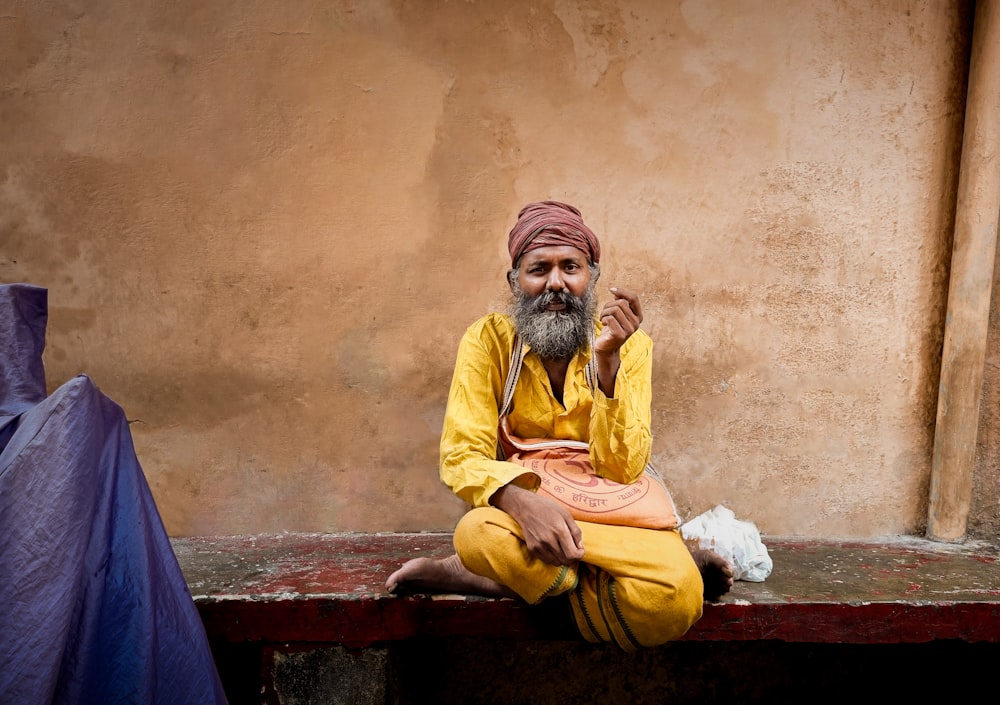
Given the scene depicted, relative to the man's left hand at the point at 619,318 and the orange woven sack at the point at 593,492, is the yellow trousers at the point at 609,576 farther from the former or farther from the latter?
the man's left hand at the point at 619,318

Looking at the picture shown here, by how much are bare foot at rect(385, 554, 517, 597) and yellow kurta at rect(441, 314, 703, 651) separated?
20 centimetres

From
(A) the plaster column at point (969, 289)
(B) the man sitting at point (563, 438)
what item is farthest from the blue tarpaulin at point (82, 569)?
(A) the plaster column at point (969, 289)

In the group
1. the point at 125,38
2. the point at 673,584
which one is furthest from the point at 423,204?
the point at 673,584

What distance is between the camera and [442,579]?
6.69ft

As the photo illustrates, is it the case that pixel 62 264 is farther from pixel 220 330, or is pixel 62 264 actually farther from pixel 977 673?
pixel 977 673

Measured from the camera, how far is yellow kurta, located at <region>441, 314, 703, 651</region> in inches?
68.5

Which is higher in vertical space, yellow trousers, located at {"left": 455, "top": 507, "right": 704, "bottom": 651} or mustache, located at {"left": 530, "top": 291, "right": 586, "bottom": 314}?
mustache, located at {"left": 530, "top": 291, "right": 586, "bottom": 314}

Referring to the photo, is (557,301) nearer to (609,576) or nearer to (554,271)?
(554,271)

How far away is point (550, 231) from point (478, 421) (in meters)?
0.61

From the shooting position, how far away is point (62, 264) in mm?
2855

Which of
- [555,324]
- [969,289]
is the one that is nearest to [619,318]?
[555,324]

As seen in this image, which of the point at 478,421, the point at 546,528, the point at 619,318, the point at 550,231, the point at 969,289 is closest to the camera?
the point at 546,528

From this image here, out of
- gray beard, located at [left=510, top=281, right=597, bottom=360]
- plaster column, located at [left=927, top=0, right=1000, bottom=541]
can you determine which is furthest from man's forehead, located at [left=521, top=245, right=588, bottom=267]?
plaster column, located at [left=927, top=0, right=1000, bottom=541]

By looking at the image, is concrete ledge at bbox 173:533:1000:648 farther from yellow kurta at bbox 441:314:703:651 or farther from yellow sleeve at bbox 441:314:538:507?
yellow sleeve at bbox 441:314:538:507
